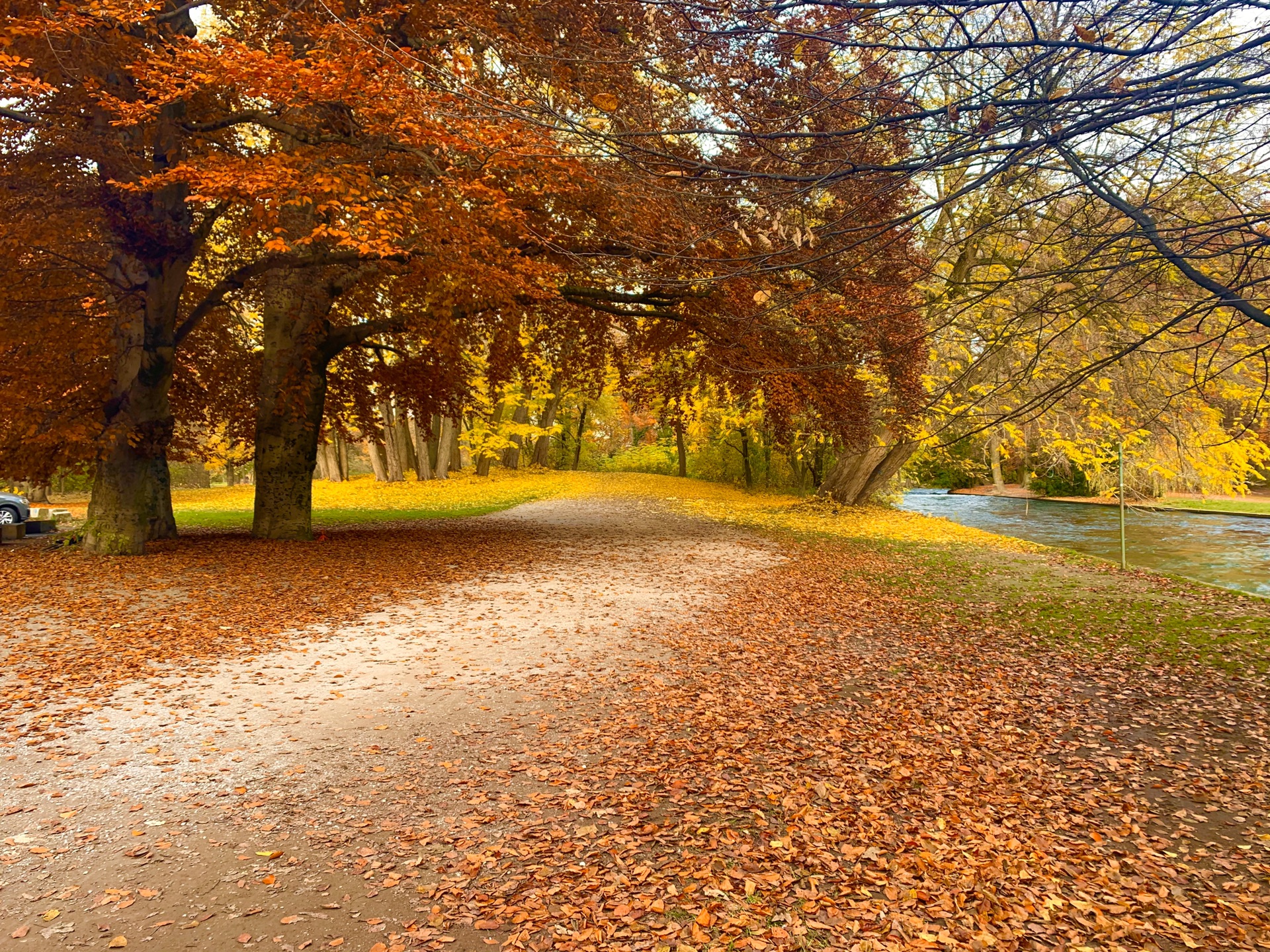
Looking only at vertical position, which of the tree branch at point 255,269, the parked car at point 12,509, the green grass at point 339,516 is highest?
the tree branch at point 255,269

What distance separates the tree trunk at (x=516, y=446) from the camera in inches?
1296

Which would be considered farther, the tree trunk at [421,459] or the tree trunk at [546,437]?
the tree trunk at [546,437]

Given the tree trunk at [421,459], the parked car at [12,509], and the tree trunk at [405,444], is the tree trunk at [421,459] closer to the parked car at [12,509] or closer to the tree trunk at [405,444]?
the tree trunk at [405,444]

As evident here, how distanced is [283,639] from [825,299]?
9.09 m

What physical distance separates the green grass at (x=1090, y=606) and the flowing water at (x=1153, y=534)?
102 inches

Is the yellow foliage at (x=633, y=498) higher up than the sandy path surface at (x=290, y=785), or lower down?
higher up

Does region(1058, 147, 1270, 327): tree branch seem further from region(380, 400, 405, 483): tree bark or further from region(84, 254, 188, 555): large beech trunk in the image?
region(380, 400, 405, 483): tree bark

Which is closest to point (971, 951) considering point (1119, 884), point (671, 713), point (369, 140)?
point (1119, 884)

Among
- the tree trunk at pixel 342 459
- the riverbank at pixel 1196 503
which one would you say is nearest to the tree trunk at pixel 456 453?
the tree trunk at pixel 342 459

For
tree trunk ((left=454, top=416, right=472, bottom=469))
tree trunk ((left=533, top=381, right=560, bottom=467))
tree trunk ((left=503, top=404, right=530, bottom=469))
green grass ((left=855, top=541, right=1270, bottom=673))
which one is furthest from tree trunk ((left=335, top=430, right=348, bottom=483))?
green grass ((left=855, top=541, right=1270, bottom=673))

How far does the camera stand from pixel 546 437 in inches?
1471

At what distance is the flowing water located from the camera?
14414mm

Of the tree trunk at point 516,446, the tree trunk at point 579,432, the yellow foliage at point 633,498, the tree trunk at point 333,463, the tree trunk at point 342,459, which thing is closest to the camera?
the yellow foliage at point 633,498

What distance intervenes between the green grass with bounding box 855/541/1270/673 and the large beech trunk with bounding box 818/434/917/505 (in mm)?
7307
